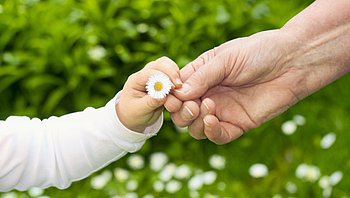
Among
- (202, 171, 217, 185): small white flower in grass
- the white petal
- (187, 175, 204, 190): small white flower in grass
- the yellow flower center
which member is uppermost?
the yellow flower center

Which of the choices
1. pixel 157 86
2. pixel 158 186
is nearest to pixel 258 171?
pixel 158 186

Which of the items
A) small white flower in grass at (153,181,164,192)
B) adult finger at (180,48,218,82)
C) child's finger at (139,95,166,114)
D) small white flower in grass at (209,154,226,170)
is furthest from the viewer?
small white flower in grass at (209,154,226,170)

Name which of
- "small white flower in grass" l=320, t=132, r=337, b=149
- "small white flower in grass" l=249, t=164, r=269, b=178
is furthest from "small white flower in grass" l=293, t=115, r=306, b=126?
"small white flower in grass" l=249, t=164, r=269, b=178

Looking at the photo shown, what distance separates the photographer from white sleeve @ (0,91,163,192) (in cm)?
243

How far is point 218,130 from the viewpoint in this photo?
251cm

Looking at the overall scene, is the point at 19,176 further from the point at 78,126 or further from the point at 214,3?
the point at 214,3

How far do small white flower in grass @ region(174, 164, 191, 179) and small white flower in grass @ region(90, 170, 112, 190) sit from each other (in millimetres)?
315

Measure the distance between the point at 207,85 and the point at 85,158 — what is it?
41 centimetres

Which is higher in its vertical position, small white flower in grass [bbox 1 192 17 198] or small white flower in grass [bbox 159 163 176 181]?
small white flower in grass [bbox 1 192 17 198]

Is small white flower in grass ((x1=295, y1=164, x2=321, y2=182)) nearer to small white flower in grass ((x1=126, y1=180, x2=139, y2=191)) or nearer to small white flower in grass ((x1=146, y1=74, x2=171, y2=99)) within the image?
small white flower in grass ((x1=126, y1=180, x2=139, y2=191))

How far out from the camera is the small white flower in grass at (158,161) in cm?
412

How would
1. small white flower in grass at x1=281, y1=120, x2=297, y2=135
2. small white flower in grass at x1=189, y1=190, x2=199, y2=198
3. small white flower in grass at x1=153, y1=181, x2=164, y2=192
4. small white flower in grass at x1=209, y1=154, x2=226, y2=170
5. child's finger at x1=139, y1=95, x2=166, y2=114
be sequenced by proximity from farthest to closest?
small white flower in grass at x1=281, y1=120, x2=297, y2=135 → small white flower in grass at x1=209, y1=154, x2=226, y2=170 → small white flower in grass at x1=153, y1=181, x2=164, y2=192 → small white flower in grass at x1=189, y1=190, x2=199, y2=198 → child's finger at x1=139, y1=95, x2=166, y2=114

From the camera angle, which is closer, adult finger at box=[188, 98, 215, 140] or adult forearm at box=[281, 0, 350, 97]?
adult finger at box=[188, 98, 215, 140]

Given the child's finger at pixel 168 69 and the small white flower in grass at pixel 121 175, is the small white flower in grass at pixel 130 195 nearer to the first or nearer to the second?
the small white flower in grass at pixel 121 175
